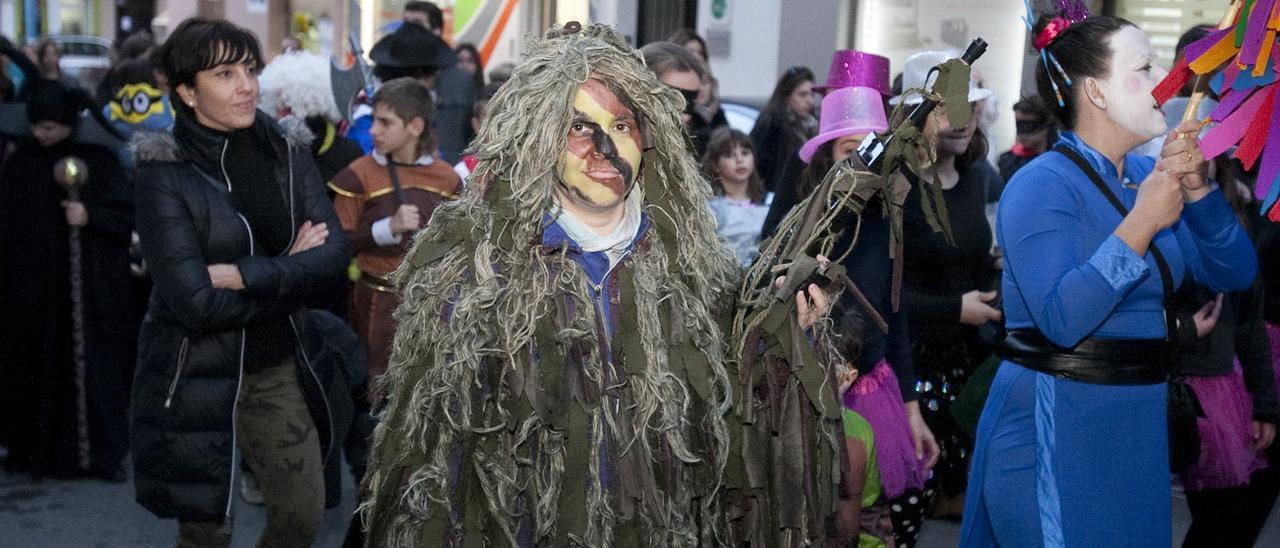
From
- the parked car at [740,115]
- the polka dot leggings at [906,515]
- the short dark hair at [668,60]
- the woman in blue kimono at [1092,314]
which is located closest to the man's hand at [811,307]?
the woman in blue kimono at [1092,314]

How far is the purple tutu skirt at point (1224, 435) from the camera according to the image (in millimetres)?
4664

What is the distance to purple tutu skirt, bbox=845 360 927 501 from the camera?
14.7 ft

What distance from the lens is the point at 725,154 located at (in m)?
6.30

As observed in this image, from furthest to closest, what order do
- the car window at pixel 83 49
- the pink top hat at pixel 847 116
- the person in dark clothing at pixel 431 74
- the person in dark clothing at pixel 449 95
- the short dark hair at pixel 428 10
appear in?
the car window at pixel 83 49
the short dark hair at pixel 428 10
the person in dark clothing at pixel 449 95
the person in dark clothing at pixel 431 74
the pink top hat at pixel 847 116

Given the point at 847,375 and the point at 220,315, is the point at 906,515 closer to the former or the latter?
the point at 847,375

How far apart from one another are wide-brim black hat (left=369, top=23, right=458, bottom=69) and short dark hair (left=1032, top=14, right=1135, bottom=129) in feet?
18.7

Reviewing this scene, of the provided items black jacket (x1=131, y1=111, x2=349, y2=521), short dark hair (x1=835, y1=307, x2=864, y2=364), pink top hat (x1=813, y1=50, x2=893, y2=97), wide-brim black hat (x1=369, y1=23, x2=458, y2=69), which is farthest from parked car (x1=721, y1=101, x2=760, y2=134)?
black jacket (x1=131, y1=111, x2=349, y2=521)

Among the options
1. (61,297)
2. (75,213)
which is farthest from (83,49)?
(75,213)

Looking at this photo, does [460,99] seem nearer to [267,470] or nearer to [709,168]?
[709,168]

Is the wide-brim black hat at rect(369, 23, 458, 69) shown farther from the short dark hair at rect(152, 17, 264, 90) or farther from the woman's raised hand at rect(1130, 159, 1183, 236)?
the woman's raised hand at rect(1130, 159, 1183, 236)

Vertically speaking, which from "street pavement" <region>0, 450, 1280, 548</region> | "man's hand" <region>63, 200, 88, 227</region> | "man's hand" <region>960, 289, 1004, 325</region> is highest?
"man's hand" <region>960, 289, 1004, 325</region>

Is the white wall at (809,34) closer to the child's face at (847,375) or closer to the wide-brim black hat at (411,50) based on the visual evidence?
the wide-brim black hat at (411,50)

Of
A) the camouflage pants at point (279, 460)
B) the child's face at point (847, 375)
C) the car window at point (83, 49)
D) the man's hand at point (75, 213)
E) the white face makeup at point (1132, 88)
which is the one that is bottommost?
the car window at point (83, 49)

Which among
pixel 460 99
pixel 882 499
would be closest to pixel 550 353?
pixel 882 499
